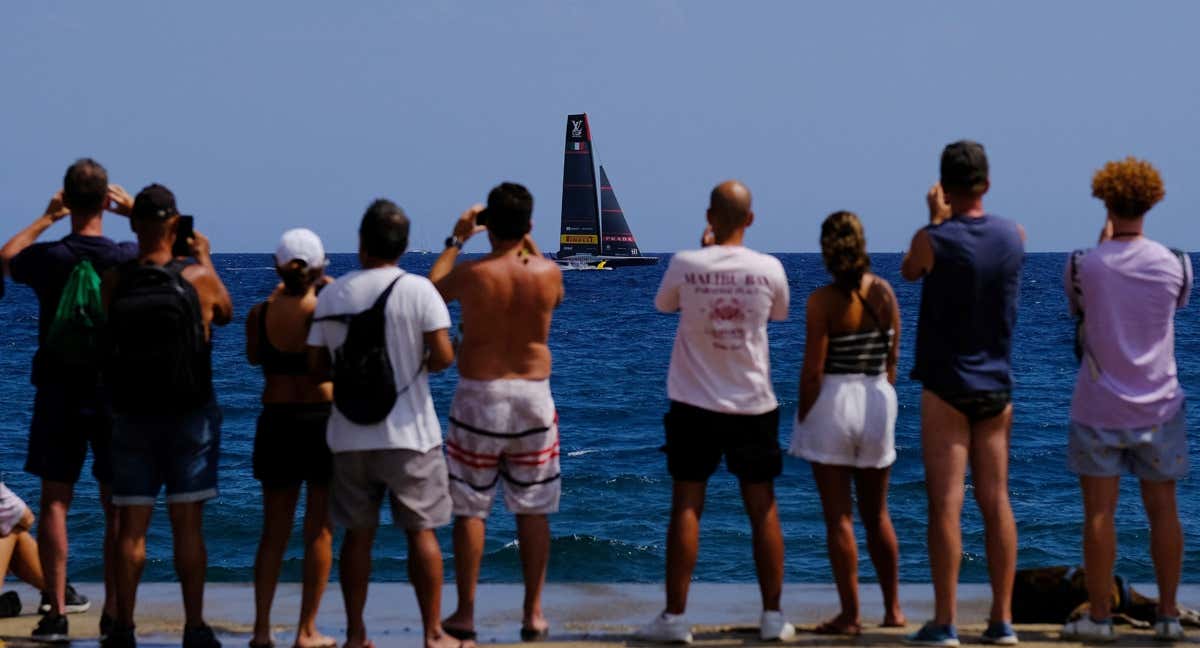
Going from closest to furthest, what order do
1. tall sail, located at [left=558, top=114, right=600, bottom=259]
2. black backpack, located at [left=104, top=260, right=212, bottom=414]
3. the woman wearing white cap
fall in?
black backpack, located at [left=104, top=260, right=212, bottom=414] < the woman wearing white cap < tall sail, located at [left=558, top=114, right=600, bottom=259]

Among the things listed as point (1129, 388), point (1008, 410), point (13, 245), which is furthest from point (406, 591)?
point (1129, 388)

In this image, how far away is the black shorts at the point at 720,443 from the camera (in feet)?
19.1

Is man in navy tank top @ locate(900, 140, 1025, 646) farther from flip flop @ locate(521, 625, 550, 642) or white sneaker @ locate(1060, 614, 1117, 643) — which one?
flip flop @ locate(521, 625, 550, 642)

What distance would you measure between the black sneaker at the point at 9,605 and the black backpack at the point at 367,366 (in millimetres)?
2519

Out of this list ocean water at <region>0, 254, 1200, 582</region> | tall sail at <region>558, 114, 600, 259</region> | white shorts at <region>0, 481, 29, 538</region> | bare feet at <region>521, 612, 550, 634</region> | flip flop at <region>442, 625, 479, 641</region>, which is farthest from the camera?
tall sail at <region>558, 114, 600, 259</region>

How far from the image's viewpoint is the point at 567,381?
1389 inches

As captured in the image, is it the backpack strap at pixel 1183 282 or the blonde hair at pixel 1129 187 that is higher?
the blonde hair at pixel 1129 187

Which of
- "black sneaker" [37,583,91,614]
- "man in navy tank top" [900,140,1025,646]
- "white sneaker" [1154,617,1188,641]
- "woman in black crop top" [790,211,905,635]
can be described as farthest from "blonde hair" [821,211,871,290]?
"black sneaker" [37,583,91,614]

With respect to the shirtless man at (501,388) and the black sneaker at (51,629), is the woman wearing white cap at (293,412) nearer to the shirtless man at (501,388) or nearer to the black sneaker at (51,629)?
the shirtless man at (501,388)

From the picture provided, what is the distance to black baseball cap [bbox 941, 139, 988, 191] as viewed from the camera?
5.66 metres

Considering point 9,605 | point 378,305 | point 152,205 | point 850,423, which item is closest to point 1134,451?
point 850,423

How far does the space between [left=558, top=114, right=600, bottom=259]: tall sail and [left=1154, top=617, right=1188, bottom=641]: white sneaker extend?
81.6 m

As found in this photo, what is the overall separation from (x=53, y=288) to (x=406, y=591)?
2.61m

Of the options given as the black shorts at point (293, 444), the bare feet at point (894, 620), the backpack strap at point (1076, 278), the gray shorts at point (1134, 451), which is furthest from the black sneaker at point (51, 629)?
the backpack strap at point (1076, 278)
